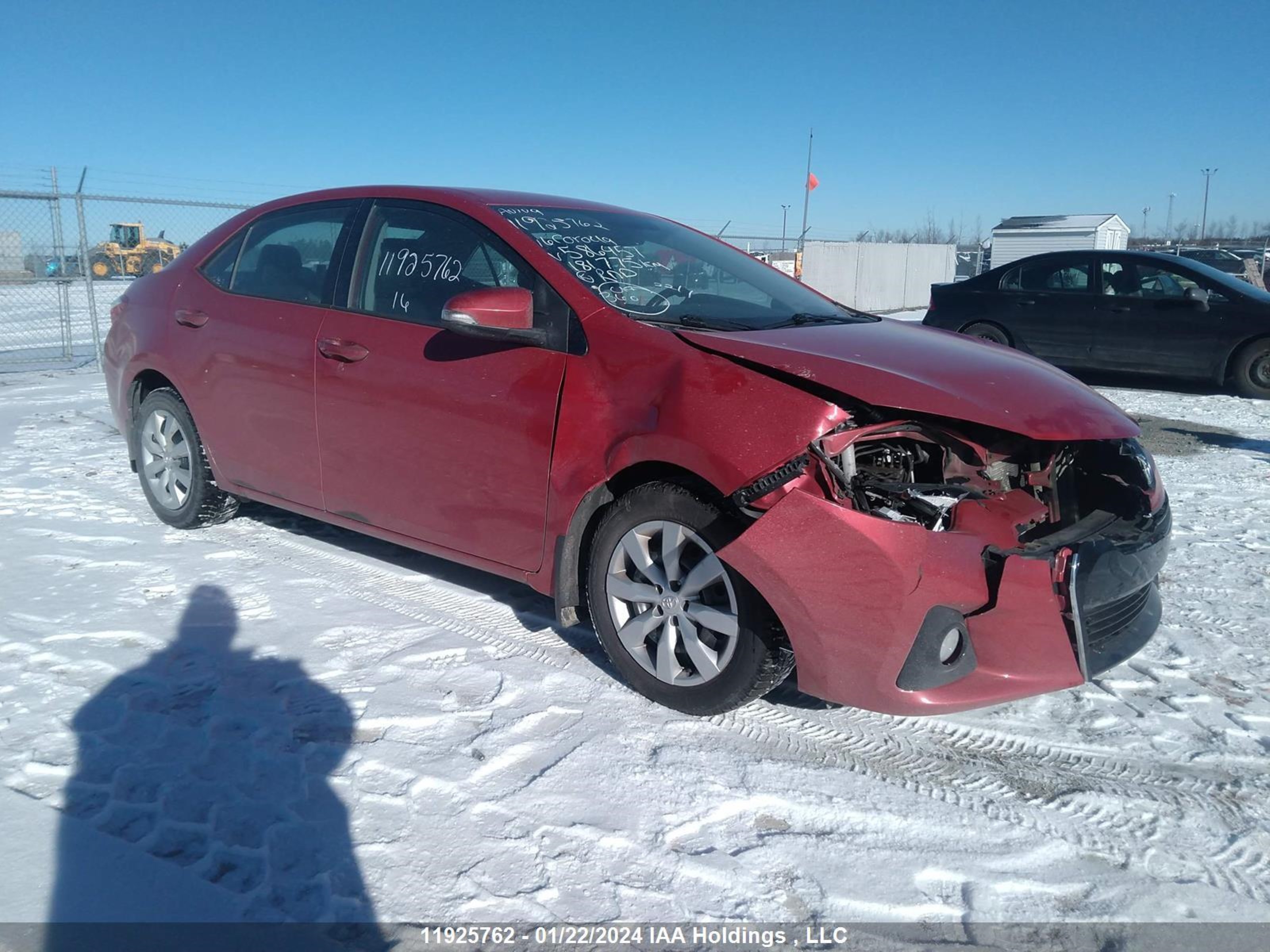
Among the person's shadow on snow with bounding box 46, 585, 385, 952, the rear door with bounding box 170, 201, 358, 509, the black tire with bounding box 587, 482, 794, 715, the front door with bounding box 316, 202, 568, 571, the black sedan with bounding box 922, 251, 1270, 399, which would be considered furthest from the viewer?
the black sedan with bounding box 922, 251, 1270, 399

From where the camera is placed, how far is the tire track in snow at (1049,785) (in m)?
2.60

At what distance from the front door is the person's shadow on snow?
2.60 ft

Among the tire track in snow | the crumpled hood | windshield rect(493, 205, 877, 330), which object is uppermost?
windshield rect(493, 205, 877, 330)

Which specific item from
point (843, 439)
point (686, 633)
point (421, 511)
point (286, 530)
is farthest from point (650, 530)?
point (286, 530)

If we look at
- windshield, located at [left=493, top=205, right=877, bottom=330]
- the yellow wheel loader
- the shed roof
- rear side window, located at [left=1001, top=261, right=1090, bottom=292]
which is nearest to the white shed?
the shed roof

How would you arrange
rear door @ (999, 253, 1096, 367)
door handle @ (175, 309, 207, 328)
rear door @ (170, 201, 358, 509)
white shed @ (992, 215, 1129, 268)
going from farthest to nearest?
white shed @ (992, 215, 1129, 268), rear door @ (999, 253, 1096, 367), door handle @ (175, 309, 207, 328), rear door @ (170, 201, 358, 509)

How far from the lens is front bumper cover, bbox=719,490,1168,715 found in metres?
2.70

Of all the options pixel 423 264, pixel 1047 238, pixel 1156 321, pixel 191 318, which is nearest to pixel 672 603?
pixel 423 264

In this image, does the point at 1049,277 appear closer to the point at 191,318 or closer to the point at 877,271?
the point at 191,318

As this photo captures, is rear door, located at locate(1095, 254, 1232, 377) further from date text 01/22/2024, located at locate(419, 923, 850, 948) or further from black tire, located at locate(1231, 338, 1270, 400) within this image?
date text 01/22/2024, located at locate(419, 923, 850, 948)

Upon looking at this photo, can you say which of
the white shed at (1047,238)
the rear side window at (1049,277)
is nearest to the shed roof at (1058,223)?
the white shed at (1047,238)

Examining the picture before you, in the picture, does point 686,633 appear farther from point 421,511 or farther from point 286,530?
point 286,530

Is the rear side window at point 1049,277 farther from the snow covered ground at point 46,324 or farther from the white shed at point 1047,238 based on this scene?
the white shed at point 1047,238

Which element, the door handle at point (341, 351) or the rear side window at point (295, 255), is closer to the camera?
the door handle at point (341, 351)
